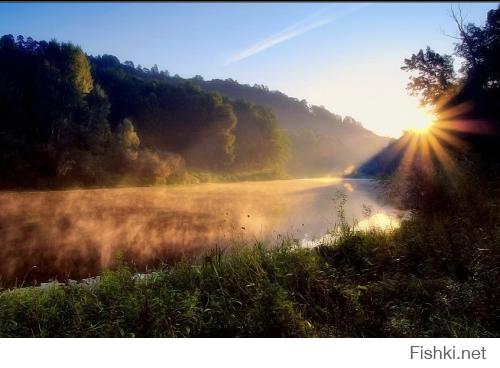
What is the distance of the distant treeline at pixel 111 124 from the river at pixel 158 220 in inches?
33.7

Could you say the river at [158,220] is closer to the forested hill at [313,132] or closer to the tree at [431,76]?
the forested hill at [313,132]

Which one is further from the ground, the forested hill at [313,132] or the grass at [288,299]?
the forested hill at [313,132]

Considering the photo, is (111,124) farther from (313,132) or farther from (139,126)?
(313,132)

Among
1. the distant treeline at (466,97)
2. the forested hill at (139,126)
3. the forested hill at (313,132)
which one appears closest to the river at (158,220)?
the forested hill at (313,132)

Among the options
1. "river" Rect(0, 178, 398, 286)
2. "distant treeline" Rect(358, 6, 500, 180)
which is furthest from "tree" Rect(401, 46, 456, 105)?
"river" Rect(0, 178, 398, 286)

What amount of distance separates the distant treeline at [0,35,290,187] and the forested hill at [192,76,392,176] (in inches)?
15.8

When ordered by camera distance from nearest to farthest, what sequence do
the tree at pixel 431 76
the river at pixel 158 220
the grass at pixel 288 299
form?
1. the grass at pixel 288 299
2. the tree at pixel 431 76
3. the river at pixel 158 220

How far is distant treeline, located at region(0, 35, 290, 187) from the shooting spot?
8.32 metres

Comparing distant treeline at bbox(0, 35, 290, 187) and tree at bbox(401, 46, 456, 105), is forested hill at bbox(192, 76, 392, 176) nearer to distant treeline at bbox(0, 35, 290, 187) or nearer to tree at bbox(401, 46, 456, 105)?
distant treeline at bbox(0, 35, 290, 187)

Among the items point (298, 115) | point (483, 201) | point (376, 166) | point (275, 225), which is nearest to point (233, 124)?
point (298, 115)

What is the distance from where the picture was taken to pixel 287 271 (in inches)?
245

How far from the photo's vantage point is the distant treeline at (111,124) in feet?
27.3

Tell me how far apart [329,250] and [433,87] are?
14.4ft
